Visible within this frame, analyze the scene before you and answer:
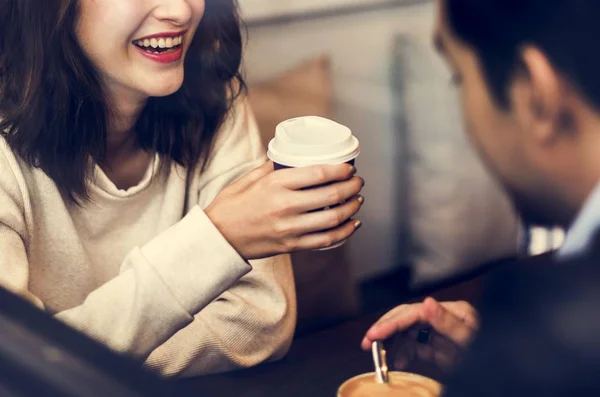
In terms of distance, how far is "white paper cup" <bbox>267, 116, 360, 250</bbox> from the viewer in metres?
0.66

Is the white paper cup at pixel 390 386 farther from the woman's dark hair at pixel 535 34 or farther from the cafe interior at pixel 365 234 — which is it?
the woman's dark hair at pixel 535 34

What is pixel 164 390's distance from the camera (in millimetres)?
442

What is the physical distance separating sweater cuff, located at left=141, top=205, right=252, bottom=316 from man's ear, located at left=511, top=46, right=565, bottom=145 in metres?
0.37

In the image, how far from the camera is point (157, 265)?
745 mm

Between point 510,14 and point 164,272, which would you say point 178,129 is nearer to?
point 164,272

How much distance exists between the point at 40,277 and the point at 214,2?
365 mm

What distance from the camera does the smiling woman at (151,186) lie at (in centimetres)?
72

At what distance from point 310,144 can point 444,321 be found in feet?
0.61

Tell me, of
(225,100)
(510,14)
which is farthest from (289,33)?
(510,14)

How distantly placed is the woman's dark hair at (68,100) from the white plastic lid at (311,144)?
26cm

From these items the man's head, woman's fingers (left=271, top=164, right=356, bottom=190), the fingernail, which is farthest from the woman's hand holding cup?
the man's head

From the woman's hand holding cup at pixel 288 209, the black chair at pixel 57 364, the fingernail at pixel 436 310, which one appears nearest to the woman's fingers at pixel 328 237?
the woman's hand holding cup at pixel 288 209

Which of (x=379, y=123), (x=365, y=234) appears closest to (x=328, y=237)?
(x=365, y=234)

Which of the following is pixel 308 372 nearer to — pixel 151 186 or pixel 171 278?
pixel 171 278
